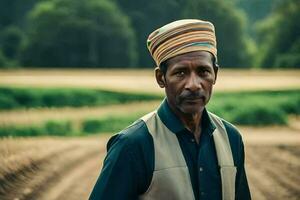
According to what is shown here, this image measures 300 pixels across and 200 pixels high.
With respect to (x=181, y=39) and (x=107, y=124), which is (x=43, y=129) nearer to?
(x=107, y=124)

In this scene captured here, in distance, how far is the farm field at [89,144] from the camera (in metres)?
5.59

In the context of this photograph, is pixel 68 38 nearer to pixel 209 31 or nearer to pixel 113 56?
pixel 113 56

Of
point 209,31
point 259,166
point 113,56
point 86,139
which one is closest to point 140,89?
point 113,56

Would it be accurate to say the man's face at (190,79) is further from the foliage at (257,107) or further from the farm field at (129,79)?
the foliage at (257,107)

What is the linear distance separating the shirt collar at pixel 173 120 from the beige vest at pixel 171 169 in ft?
0.04

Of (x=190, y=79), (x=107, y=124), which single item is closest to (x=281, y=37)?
(x=107, y=124)

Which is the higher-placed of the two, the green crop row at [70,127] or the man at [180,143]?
the man at [180,143]

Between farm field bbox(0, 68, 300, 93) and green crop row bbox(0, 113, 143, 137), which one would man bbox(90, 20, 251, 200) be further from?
farm field bbox(0, 68, 300, 93)

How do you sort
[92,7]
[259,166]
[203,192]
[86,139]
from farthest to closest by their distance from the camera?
1. [92,7]
2. [86,139]
3. [259,166]
4. [203,192]

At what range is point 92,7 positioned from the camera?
348 inches

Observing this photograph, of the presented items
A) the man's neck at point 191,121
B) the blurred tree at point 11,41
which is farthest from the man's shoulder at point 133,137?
the blurred tree at point 11,41

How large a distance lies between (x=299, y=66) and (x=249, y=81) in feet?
2.78

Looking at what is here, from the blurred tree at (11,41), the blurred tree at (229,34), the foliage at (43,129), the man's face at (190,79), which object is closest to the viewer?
the man's face at (190,79)

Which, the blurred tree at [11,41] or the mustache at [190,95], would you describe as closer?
the mustache at [190,95]
